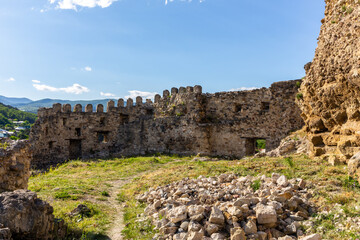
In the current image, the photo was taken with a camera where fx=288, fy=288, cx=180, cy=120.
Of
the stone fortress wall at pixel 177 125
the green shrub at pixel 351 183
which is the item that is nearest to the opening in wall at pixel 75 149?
the stone fortress wall at pixel 177 125

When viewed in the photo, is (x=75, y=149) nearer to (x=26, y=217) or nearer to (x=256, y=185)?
(x=26, y=217)

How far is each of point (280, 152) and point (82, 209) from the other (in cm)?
718

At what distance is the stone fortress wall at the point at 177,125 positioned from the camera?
15548 mm

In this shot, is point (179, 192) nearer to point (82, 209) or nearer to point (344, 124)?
point (82, 209)

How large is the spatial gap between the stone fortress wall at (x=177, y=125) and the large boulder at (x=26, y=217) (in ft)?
41.8

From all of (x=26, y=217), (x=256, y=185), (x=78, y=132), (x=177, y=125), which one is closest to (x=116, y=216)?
(x=26, y=217)

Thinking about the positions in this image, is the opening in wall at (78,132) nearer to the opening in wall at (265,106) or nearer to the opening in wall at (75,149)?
→ the opening in wall at (75,149)

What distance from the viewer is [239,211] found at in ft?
15.3

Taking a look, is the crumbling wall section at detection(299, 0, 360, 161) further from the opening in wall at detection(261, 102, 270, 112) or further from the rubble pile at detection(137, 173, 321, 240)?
the opening in wall at detection(261, 102, 270, 112)

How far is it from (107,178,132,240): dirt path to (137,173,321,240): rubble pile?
0.68m

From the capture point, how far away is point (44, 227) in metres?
4.81

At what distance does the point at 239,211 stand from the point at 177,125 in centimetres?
1387

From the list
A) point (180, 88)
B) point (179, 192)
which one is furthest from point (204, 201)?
point (180, 88)

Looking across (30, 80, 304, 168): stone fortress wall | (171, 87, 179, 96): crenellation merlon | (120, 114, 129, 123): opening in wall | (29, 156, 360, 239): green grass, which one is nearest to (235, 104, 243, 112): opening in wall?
(30, 80, 304, 168): stone fortress wall
